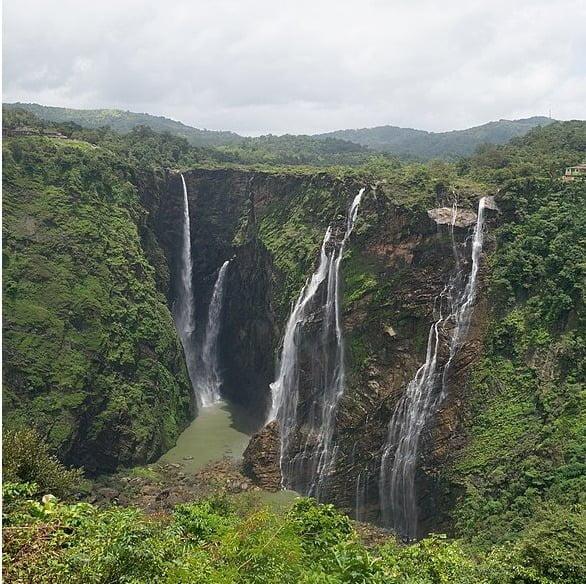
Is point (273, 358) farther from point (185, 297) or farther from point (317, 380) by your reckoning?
point (185, 297)

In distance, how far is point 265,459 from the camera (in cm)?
2484

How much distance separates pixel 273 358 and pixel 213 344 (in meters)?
8.33

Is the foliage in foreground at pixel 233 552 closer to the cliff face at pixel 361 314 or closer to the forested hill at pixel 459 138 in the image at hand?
the cliff face at pixel 361 314

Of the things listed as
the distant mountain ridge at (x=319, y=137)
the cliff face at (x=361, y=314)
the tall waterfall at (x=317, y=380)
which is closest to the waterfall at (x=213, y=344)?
the cliff face at (x=361, y=314)

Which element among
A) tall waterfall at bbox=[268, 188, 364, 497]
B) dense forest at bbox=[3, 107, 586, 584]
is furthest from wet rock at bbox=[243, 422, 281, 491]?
dense forest at bbox=[3, 107, 586, 584]

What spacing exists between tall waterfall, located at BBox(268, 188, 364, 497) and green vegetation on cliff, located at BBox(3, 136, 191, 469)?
21.1 feet

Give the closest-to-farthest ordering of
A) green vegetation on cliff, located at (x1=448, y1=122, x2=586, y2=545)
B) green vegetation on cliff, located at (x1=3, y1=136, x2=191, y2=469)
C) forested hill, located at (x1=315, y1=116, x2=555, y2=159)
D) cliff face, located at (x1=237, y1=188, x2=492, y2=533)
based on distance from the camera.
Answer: green vegetation on cliff, located at (x1=448, y1=122, x2=586, y2=545)
cliff face, located at (x1=237, y1=188, x2=492, y2=533)
green vegetation on cliff, located at (x1=3, y1=136, x2=191, y2=469)
forested hill, located at (x1=315, y1=116, x2=555, y2=159)

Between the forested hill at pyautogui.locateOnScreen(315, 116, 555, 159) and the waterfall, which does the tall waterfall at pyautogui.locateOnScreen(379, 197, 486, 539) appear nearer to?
the waterfall

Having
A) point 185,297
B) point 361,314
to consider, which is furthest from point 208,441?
Result: point 185,297

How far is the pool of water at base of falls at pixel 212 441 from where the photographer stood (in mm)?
26281

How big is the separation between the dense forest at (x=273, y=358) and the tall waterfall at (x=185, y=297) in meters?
0.85

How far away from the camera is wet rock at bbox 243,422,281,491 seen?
952 inches

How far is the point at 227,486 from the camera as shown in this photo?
77.5ft

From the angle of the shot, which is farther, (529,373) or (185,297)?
(185,297)
